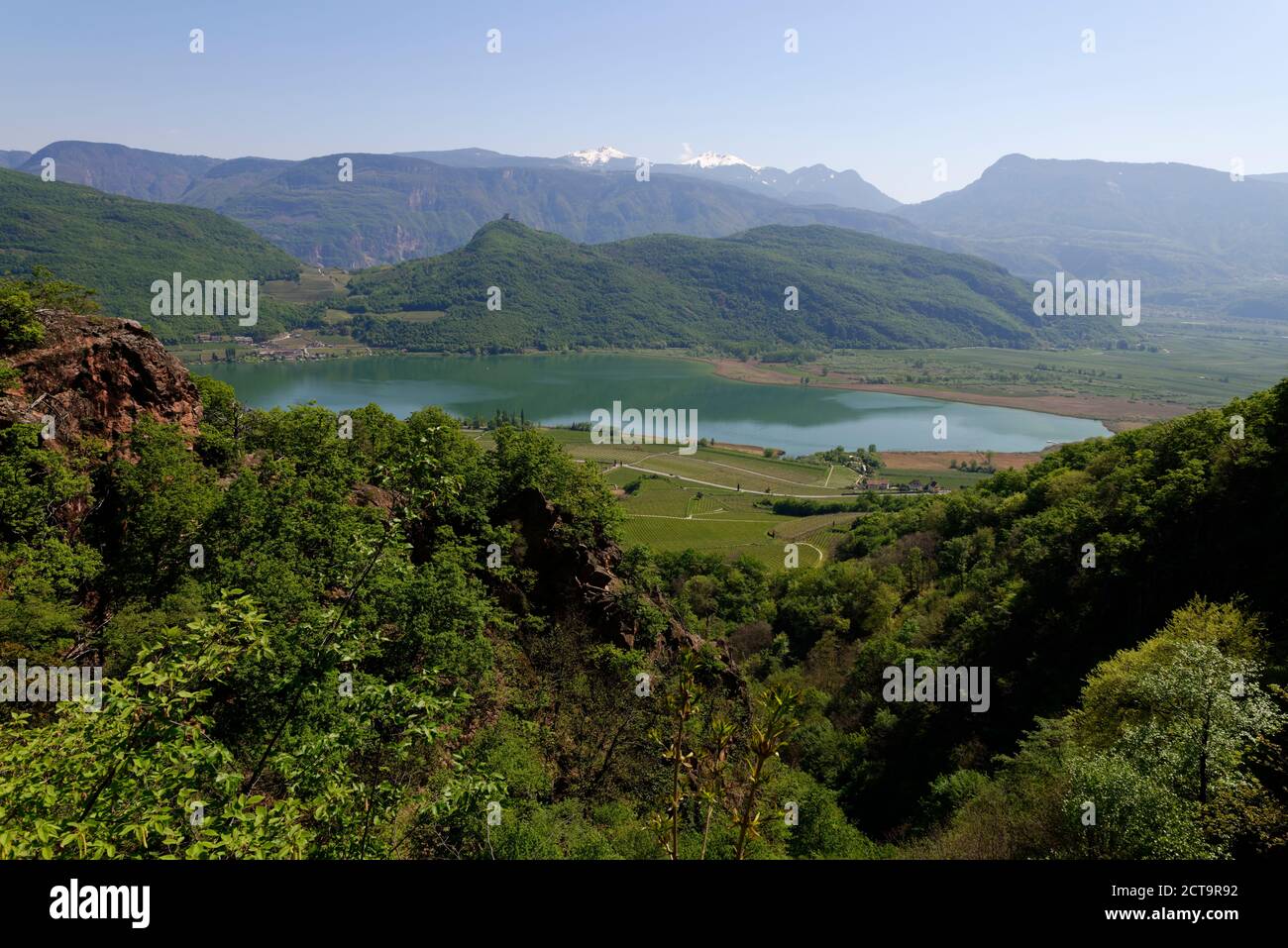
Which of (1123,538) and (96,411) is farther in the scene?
(1123,538)

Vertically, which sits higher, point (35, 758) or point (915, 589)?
point (35, 758)

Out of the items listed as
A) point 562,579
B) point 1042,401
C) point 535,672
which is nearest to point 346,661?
point 535,672

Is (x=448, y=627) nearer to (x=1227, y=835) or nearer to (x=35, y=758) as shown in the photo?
(x=35, y=758)

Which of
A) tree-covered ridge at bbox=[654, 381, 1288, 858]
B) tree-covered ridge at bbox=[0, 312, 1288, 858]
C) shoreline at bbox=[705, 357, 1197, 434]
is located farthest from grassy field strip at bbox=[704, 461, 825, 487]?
shoreline at bbox=[705, 357, 1197, 434]

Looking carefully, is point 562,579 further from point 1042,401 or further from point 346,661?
point 1042,401

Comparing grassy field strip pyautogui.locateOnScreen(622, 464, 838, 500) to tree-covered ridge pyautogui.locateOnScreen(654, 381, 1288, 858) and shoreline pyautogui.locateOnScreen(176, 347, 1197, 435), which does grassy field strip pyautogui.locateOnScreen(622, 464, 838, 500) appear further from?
shoreline pyautogui.locateOnScreen(176, 347, 1197, 435)

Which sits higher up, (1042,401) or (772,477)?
(1042,401)

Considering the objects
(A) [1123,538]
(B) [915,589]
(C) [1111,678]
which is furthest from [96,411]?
(B) [915,589]
